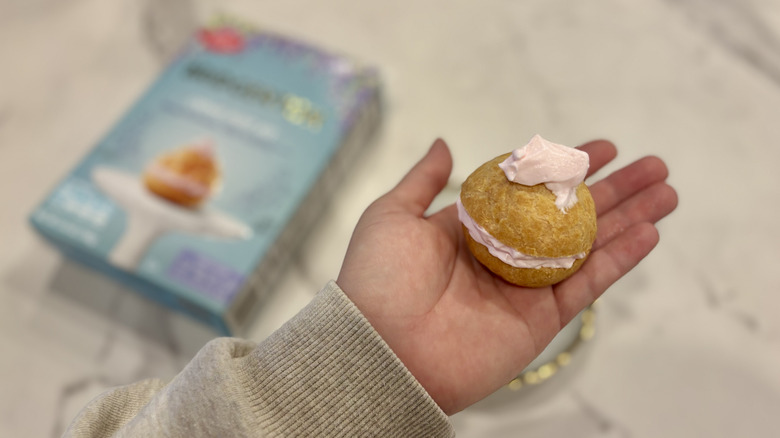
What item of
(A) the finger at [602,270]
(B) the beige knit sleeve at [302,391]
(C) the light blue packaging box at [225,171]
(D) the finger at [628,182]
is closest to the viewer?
(B) the beige knit sleeve at [302,391]

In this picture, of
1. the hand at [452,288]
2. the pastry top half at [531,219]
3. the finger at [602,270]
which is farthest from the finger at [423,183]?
the finger at [602,270]

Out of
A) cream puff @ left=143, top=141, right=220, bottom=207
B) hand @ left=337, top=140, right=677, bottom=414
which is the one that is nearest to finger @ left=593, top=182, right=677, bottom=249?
hand @ left=337, top=140, right=677, bottom=414

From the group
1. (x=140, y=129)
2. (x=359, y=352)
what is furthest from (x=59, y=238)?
(x=359, y=352)

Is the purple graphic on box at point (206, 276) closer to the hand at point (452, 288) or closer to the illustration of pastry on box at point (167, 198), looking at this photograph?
the illustration of pastry on box at point (167, 198)

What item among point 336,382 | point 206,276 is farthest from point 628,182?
point 206,276

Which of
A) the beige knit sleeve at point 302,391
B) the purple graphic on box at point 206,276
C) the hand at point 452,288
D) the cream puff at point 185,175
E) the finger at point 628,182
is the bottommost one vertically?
the purple graphic on box at point 206,276

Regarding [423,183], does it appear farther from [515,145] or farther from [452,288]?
[515,145]

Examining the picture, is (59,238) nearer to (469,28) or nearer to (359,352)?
(359,352)
